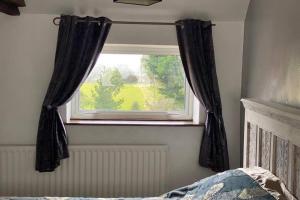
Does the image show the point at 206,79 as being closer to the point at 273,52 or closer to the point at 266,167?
the point at 273,52

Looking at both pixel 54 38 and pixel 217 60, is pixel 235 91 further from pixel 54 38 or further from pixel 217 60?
pixel 54 38

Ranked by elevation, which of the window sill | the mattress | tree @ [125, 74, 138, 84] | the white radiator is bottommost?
the white radiator

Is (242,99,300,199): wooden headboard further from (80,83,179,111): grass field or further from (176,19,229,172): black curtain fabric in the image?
(80,83,179,111): grass field

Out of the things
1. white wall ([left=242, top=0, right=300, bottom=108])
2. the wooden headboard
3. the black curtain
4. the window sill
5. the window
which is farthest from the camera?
the window

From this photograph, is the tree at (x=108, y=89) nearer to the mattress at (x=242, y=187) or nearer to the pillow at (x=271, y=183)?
the mattress at (x=242, y=187)

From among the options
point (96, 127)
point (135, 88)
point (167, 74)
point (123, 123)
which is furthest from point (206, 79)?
point (96, 127)

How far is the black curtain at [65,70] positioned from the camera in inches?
120

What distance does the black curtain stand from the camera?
3.04m

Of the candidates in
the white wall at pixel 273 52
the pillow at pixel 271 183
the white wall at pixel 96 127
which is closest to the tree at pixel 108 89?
the white wall at pixel 96 127

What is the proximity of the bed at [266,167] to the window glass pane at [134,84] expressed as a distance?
3.31ft

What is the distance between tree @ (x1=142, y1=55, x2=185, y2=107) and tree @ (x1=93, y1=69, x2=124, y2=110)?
0.26 m

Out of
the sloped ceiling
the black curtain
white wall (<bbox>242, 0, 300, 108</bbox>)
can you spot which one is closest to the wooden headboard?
white wall (<bbox>242, 0, 300, 108</bbox>)

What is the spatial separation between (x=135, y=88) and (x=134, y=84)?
0.11 feet

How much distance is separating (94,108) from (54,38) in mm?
672
